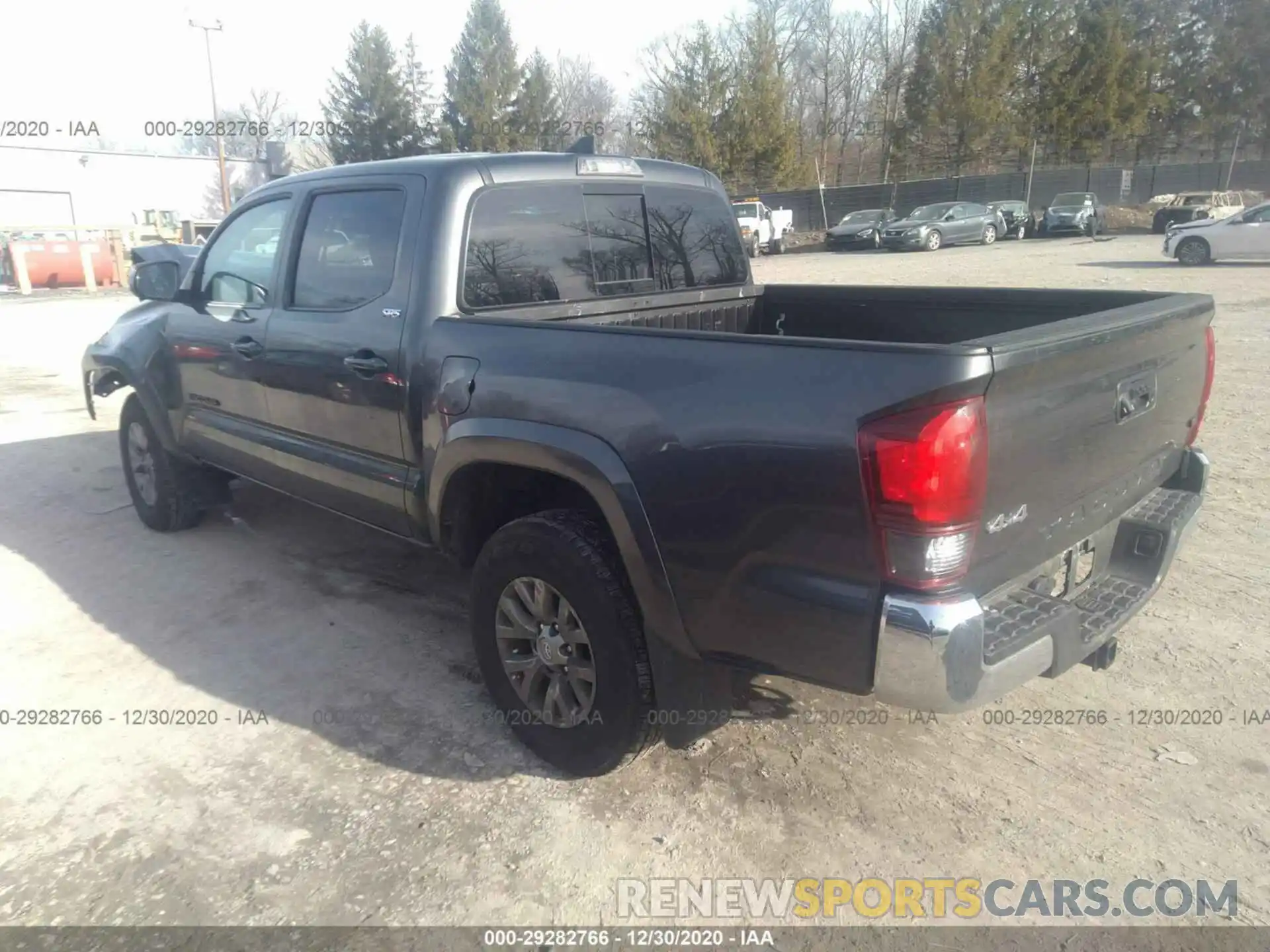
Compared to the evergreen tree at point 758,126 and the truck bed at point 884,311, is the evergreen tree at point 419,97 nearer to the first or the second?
the evergreen tree at point 758,126

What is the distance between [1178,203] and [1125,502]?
3539 centimetres

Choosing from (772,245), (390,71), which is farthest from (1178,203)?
(390,71)

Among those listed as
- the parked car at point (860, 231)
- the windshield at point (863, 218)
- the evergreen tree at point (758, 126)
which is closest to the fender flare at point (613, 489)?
the parked car at point (860, 231)

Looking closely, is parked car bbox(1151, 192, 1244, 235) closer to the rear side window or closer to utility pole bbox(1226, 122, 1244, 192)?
utility pole bbox(1226, 122, 1244, 192)

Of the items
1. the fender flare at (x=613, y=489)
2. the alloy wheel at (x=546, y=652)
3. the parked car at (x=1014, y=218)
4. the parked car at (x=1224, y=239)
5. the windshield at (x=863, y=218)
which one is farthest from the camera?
the windshield at (x=863, y=218)

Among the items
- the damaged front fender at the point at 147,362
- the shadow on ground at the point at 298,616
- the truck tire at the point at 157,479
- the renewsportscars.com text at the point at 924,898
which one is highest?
the damaged front fender at the point at 147,362

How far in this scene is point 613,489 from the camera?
2660 millimetres

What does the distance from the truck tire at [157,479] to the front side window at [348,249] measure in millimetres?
1982

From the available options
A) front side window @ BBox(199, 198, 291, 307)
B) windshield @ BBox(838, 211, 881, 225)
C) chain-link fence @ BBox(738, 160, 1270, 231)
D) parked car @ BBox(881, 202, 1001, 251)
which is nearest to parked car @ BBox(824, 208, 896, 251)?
windshield @ BBox(838, 211, 881, 225)

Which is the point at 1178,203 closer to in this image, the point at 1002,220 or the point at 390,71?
the point at 1002,220

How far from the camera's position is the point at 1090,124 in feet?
146

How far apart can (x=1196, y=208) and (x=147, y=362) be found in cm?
3239

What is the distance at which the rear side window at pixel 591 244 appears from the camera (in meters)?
3.46

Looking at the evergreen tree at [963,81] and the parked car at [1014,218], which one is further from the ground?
the evergreen tree at [963,81]
